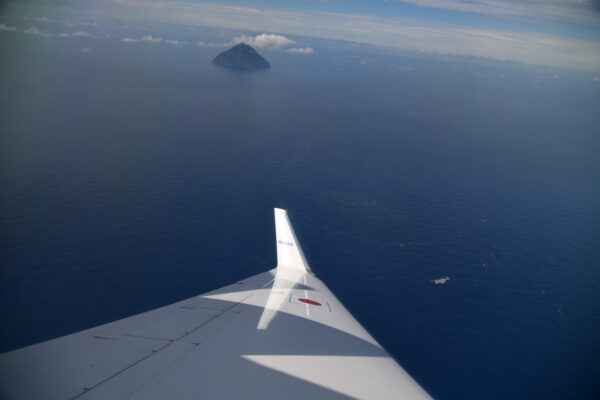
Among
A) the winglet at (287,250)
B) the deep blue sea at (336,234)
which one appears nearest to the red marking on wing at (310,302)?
the winglet at (287,250)

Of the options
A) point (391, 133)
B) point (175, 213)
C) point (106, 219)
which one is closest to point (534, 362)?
point (175, 213)

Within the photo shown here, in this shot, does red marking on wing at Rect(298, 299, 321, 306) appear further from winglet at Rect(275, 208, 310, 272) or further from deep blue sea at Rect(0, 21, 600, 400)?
deep blue sea at Rect(0, 21, 600, 400)

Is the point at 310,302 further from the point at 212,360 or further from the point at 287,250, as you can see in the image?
the point at 212,360

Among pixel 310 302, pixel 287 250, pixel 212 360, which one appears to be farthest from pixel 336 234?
pixel 212 360

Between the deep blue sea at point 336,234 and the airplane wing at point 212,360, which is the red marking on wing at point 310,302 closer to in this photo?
the airplane wing at point 212,360

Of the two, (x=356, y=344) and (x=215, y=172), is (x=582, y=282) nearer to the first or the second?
(x=356, y=344)

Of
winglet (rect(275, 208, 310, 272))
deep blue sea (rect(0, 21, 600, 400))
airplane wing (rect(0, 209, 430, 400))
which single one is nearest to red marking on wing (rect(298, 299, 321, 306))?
airplane wing (rect(0, 209, 430, 400))
